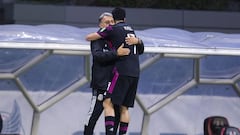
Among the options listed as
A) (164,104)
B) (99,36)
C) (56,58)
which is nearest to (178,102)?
(164,104)

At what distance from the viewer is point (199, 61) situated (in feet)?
28.0

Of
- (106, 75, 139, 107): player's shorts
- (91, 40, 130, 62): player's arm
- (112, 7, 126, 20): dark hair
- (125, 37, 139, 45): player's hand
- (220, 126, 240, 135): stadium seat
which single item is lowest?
(220, 126, 240, 135): stadium seat

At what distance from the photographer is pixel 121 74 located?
6.64m

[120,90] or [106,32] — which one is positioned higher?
[106,32]

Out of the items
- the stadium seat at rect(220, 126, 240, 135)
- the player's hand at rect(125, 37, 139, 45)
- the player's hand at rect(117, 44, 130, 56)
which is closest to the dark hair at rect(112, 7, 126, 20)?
the player's hand at rect(125, 37, 139, 45)

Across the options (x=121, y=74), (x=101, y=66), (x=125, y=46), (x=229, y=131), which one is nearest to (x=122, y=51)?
(x=125, y=46)

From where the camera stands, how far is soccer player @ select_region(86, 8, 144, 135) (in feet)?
21.8

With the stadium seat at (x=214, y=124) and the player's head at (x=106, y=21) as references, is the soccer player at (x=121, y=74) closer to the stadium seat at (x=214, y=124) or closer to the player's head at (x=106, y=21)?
the player's head at (x=106, y=21)

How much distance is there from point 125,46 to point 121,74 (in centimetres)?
31

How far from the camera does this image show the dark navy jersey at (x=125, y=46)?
6.65 meters

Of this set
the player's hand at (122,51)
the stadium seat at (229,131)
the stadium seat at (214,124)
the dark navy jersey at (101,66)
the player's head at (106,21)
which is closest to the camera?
the player's hand at (122,51)

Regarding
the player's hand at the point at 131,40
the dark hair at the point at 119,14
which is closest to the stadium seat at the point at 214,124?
the player's hand at the point at 131,40

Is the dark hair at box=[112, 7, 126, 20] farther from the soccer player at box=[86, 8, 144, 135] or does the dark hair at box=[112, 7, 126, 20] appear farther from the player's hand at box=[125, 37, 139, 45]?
the player's hand at box=[125, 37, 139, 45]

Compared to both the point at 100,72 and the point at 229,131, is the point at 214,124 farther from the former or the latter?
the point at 100,72
